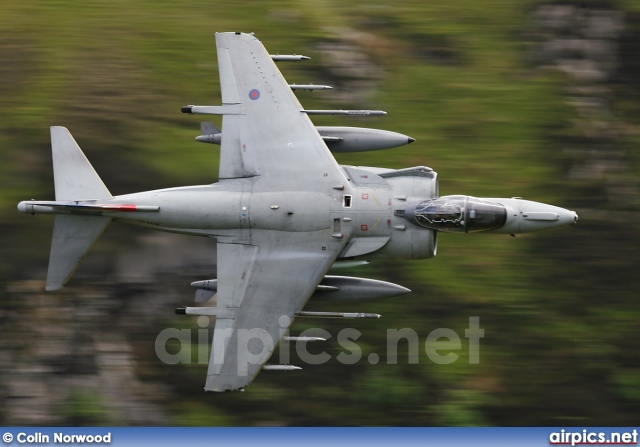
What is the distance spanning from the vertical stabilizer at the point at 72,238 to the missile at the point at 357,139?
2.15 meters

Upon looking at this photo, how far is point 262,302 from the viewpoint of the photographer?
15906 mm

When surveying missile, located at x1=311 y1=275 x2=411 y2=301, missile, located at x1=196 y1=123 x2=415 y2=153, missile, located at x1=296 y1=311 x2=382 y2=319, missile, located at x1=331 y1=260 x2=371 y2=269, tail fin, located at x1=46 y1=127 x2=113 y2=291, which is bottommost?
missile, located at x1=296 y1=311 x2=382 y2=319

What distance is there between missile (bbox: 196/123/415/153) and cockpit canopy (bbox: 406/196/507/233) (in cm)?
115

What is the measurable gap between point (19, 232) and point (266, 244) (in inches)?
173

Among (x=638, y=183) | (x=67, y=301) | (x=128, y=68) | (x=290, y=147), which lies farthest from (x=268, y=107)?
(x=638, y=183)

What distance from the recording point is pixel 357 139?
639 inches

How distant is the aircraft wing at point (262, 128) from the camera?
1598cm

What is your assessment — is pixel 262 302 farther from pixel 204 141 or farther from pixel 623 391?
pixel 623 391

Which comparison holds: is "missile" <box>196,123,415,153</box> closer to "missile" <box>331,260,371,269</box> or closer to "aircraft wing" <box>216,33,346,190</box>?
"aircraft wing" <box>216,33,346,190</box>

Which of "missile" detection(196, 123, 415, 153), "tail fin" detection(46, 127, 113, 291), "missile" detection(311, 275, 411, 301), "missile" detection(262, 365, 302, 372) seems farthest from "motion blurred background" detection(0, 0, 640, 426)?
"missile" detection(196, 123, 415, 153)

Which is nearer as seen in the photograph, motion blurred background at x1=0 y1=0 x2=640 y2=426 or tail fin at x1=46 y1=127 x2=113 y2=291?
tail fin at x1=46 y1=127 x2=113 y2=291

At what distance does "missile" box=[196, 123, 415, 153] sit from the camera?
53.1 feet

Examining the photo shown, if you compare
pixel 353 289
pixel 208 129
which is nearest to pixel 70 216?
pixel 208 129

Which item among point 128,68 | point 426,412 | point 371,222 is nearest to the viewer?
point 371,222
